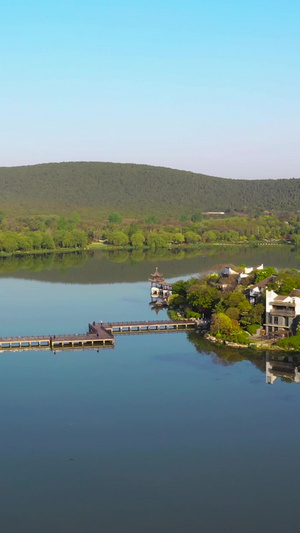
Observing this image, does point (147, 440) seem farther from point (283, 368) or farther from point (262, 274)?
point (262, 274)

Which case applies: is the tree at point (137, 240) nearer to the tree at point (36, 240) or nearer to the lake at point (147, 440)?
the tree at point (36, 240)

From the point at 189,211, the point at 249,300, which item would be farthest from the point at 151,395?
the point at 189,211

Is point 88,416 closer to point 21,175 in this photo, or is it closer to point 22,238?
point 22,238

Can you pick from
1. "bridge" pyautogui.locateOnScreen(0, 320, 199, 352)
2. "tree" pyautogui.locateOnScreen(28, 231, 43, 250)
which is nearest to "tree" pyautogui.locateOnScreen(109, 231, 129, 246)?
"tree" pyautogui.locateOnScreen(28, 231, 43, 250)

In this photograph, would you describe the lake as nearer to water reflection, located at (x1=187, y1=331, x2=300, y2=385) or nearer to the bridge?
water reflection, located at (x1=187, y1=331, x2=300, y2=385)

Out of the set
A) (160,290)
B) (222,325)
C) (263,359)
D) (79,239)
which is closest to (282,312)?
(222,325)

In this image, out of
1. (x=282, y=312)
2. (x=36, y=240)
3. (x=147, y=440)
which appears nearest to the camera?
(x=147, y=440)
